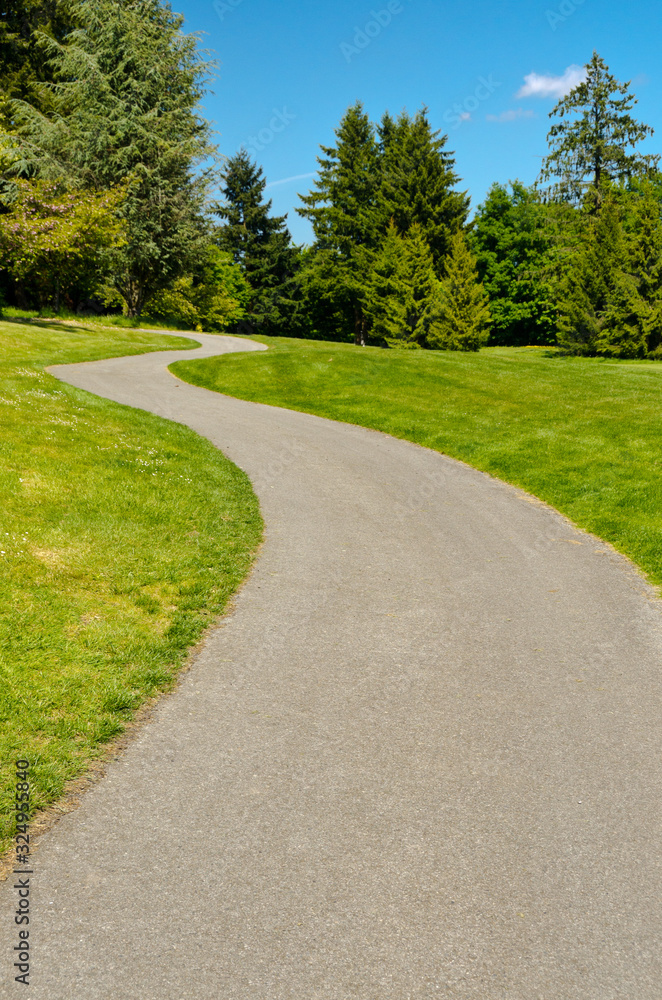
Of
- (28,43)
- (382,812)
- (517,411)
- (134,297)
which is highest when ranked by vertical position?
(28,43)

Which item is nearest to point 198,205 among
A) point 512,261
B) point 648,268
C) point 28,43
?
point 28,43

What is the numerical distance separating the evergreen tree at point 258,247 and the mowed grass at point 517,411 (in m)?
43.9

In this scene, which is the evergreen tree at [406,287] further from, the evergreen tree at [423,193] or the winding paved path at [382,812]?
the winding paved path at [382,812]

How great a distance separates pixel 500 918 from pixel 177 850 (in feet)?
5.81

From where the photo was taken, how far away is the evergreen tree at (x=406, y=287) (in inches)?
1898

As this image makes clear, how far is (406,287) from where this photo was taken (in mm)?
48062

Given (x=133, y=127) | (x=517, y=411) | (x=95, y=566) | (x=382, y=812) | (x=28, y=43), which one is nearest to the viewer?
(x=382, y=812)

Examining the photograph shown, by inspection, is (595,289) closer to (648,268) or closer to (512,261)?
(648,268)

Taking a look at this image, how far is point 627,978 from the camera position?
3.04 metres

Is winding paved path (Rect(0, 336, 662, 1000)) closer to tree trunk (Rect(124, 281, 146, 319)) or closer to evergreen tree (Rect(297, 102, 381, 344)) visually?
tree trunk (Rect(124, 281, 146, 319))

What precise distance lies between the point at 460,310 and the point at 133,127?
2325 centimetres

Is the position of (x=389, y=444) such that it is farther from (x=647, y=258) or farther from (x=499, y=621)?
(x=647, y=258)

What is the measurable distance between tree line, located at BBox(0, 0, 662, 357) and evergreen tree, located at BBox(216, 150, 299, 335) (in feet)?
31.0

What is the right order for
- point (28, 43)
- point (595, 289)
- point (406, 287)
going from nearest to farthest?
point (595, 289) < point (28, 43) < point (406, 287)
